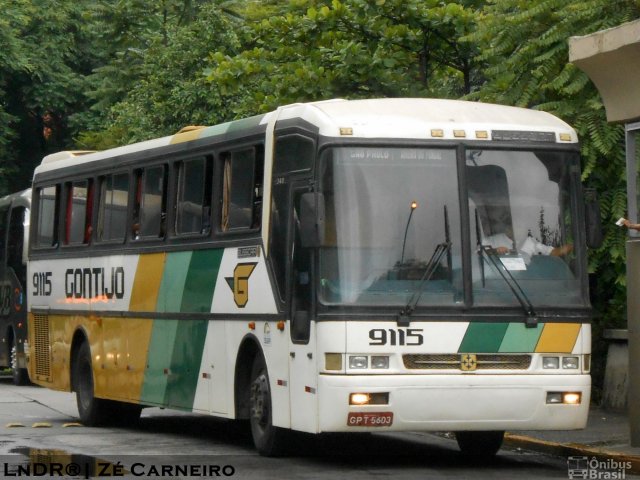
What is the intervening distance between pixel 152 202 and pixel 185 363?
1940mm

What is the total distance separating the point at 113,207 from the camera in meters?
17.6

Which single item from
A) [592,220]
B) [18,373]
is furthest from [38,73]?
[592,220]

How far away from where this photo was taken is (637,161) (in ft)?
48.4

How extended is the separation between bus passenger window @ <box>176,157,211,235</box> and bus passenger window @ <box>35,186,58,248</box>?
14.1ft

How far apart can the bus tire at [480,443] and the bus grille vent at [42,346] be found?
24.1 ft

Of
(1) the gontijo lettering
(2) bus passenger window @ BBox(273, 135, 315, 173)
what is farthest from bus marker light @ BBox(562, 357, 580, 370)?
(1) the gontijo lettering

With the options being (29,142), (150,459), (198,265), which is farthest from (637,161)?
(29,142)

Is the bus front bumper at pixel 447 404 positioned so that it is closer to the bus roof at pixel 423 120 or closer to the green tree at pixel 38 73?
the bus roof at pixel 423 120

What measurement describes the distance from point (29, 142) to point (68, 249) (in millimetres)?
30328

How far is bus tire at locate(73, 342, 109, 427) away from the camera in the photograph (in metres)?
18.0

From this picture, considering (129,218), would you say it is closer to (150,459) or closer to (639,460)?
(150,459)

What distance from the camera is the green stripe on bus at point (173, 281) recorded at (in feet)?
50.7

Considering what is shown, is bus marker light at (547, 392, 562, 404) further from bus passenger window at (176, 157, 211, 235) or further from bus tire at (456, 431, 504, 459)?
bus passenger window at (176, 157, 211, 235)

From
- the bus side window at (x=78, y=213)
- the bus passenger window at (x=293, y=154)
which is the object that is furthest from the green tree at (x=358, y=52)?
the bus passenger window at (x=293, y=154)
